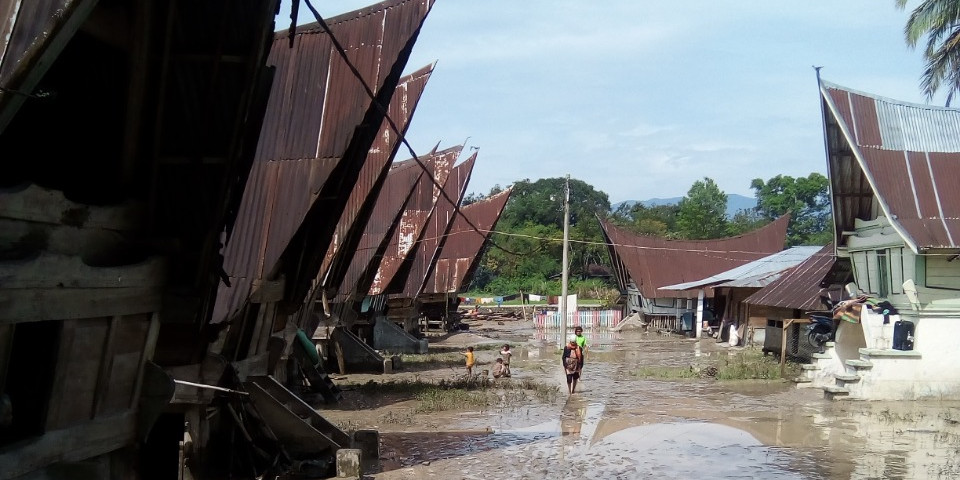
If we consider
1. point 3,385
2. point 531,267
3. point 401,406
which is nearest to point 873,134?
point 401,406

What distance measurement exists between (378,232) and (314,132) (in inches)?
532

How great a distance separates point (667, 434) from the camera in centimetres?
1406

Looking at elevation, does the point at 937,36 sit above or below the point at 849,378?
above

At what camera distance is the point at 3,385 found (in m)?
5.50

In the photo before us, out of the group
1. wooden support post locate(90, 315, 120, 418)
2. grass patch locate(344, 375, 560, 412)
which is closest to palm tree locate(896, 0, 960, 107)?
grass patch locate(344, 375, 560, 412)

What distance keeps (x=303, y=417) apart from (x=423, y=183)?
22.7m

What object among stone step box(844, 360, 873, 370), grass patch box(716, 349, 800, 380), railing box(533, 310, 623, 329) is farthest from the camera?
railing box(533, 310, 623, 329)

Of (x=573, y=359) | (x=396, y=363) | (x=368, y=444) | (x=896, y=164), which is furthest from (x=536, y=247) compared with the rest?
(x=368, y=444)

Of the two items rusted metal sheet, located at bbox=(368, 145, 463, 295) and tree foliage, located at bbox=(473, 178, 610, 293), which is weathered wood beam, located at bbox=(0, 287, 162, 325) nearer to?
rusted metal sheet, located at bbox=(368, 145, 463, 295)

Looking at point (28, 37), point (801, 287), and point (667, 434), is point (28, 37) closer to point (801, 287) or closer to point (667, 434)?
point (667, 434)

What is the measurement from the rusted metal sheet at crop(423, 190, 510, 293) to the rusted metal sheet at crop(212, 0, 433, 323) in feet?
86.8

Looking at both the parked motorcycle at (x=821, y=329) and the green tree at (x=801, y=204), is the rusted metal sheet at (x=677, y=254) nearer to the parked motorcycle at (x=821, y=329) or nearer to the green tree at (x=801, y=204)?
the parked motorcycle at (x=821, y=329)

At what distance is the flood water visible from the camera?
11.4 meters

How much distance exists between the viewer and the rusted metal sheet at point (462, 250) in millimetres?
43000
